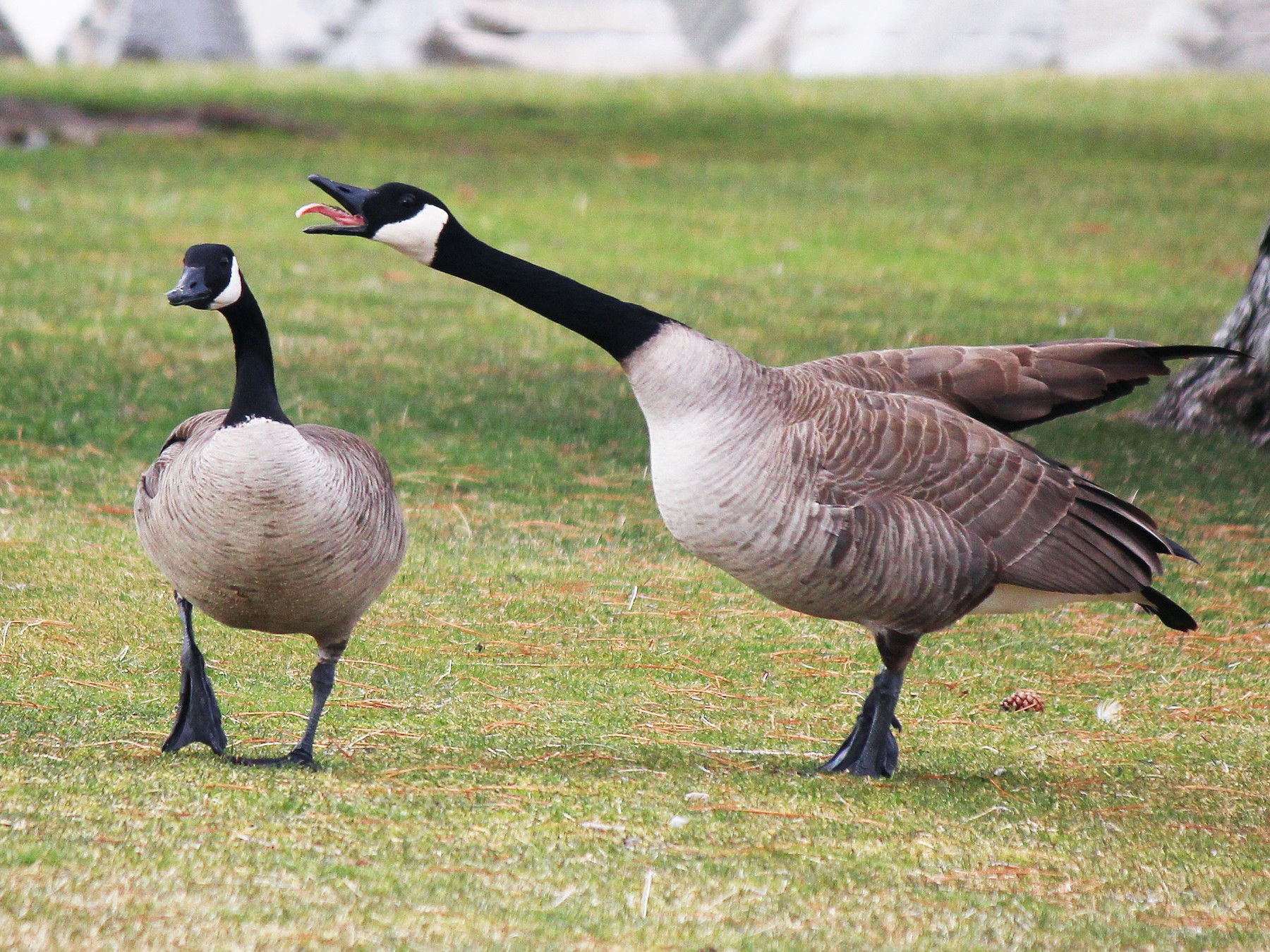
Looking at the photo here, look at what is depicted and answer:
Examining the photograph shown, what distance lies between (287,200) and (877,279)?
6465mm

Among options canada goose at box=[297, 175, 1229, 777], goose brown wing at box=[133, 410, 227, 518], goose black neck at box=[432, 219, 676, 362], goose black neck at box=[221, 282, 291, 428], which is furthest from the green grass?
goose black neck at box=[432, 219, 676, 362]

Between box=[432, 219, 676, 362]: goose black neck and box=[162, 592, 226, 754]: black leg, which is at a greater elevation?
box=[432, 219, 676, 362]: goose black neck

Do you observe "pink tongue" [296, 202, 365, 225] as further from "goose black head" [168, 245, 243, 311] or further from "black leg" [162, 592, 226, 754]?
"black leg" [162, 592, 226, 754]

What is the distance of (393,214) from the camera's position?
4570 millimetres

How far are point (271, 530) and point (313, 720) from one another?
62cm

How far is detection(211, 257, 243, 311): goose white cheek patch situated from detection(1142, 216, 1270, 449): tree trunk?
6.90 metres

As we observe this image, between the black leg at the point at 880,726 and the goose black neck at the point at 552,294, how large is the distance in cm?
122

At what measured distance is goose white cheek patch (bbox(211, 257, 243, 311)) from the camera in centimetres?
468

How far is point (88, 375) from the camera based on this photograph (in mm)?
10117

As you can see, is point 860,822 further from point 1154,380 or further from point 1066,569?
point 1154,380

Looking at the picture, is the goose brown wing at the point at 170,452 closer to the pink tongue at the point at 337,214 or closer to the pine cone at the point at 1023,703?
the pink tongue at the point at 337,214

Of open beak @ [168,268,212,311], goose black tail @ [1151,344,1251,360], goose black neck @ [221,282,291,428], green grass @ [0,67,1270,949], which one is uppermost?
goose black tail @ [1151,344,1251,360]

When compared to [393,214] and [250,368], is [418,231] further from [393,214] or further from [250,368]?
[250,368]

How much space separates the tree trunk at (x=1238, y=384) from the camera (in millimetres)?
9742
